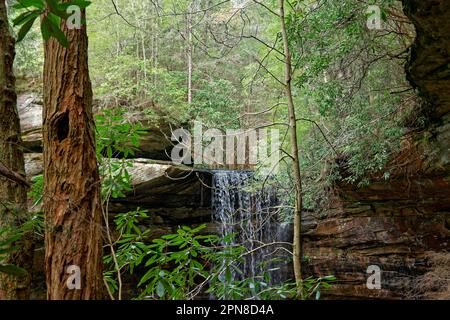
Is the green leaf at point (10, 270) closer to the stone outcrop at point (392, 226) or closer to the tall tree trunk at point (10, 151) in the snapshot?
the tall tree trunk at point (10, 151)

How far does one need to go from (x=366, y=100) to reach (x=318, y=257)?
418 cm

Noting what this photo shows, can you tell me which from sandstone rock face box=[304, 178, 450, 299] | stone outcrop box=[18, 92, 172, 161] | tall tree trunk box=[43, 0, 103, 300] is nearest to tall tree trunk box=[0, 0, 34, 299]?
tall tree trunk box=[43, 0, 103, 300]

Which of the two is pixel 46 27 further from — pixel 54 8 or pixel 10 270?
pixel 10 270

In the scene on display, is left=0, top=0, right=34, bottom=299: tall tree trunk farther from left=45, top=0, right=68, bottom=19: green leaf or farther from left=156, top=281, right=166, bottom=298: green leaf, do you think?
left=45, top=0, right=68, bottom=19: green leaf

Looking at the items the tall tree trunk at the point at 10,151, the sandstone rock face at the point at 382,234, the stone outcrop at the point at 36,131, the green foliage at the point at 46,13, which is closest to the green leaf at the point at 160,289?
the tall tree trunk at the point at 10,151

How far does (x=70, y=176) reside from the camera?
1.84 m

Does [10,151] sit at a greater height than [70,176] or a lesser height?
greater

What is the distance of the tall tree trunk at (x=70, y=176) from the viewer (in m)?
1.77

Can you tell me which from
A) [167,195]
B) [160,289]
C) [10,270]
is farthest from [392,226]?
[10,270]

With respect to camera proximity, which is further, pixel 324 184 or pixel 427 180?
pixel 324 184

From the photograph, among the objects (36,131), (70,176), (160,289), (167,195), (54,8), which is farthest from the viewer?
(167,195)
